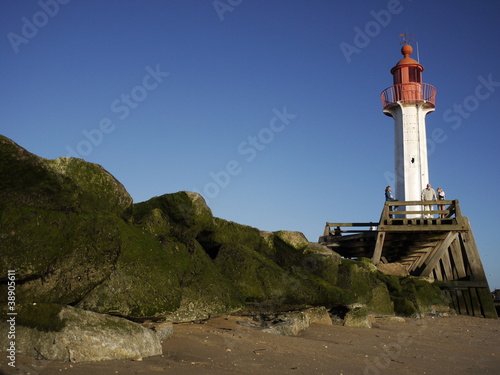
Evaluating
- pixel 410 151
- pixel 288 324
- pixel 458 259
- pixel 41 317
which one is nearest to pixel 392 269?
pixel 458 259

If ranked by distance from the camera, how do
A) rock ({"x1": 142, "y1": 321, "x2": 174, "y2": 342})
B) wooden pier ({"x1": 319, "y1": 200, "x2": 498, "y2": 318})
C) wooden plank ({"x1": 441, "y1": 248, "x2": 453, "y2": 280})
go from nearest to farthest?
rock ({"x1": 142, "y1": 321, "x2": 174, "y2": 342}) → wooden pier ({"x1": 319, "y1": 200, "x2": 498, "y2": 318}) → wooden plank ({"x1": 441, "y1": 248, "x2": 453, "y2": 280})

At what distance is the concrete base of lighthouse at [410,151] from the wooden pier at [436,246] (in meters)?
4.57

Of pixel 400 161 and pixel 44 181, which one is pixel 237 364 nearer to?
pixel 44 181

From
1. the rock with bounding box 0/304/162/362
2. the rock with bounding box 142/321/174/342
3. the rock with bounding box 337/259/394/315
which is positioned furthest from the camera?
the rock with bounding box 337/259/394/315

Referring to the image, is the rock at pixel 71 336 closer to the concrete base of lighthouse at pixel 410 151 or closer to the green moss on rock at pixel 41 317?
the green moss on rock at pixel 41 317

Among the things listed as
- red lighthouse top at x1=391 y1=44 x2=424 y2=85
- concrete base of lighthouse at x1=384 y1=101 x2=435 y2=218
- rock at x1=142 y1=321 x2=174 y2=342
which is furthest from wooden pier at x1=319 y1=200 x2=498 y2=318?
rock at x1=142 y1=321 x2=174 y2=342

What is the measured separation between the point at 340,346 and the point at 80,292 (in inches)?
141

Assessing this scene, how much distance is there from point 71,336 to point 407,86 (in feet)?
84.3

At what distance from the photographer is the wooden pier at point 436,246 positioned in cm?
1573

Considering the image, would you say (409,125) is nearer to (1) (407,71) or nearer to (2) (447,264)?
(1) (407,71)

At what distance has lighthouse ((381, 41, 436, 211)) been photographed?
2503 cm

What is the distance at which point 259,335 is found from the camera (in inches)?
261

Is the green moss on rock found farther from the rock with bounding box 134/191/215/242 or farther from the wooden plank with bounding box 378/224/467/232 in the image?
the wooden plank with bounding box 378/224/467/232

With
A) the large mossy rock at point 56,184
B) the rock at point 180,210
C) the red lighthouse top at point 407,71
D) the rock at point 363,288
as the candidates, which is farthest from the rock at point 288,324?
the red lighthouse top at point 407,71
